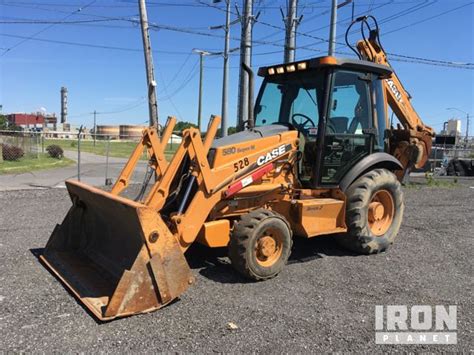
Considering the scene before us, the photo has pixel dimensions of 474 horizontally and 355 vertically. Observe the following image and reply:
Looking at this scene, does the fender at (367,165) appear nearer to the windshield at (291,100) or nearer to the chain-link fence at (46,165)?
the windshield at (291,100)

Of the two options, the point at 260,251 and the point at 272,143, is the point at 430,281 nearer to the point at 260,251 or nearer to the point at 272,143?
the point at 260,251

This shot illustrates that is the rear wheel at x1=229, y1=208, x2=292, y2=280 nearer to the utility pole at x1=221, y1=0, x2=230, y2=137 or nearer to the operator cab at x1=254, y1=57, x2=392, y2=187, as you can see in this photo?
the operator cab at x1=254, y1=57, x2=392, y2=187

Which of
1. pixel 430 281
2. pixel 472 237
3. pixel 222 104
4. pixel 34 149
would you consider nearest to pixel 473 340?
pixel 430 281

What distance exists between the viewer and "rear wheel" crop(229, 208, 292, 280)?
4.96 meters

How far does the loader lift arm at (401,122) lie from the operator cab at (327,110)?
0.89m

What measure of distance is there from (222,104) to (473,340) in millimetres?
15958

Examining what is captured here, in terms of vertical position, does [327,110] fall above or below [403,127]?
above

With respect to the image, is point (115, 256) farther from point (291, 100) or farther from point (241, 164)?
point (291, 100)

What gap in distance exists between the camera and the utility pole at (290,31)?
15.2m

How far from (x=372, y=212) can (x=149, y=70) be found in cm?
912

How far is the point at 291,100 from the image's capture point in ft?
21.5

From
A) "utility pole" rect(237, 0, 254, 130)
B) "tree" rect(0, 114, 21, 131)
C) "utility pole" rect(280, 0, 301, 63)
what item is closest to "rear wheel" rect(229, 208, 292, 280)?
"utility pole" rect(237, 0, 254, 130)

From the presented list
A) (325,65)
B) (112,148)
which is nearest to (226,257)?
(325,65)

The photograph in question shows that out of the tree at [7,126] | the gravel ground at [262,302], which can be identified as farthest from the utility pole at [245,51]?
the tree at [7,126]
